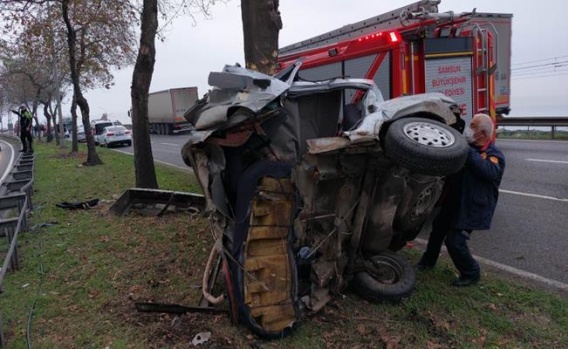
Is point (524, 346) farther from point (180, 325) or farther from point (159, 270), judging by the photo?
point (159, 270)

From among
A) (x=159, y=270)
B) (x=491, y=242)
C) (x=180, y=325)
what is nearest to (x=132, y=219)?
(x=159, y=270)

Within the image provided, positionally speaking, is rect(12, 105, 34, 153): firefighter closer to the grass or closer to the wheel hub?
the grass

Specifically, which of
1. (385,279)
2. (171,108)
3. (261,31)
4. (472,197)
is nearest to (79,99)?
(261,31)

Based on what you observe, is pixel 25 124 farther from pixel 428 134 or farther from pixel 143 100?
pixel 428 134

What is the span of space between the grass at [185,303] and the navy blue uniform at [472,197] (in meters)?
0.33

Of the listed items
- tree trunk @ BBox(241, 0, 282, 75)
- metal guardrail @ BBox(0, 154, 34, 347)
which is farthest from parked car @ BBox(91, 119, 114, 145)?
tree trunk @ BBox(241, 0, 282, 75)

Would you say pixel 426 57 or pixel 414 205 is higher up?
pixel 426 57

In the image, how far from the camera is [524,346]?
3.32 metres

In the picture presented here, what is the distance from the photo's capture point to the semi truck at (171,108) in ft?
122

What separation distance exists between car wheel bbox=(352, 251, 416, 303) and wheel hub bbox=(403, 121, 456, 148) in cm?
125

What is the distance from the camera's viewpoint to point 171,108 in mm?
37062

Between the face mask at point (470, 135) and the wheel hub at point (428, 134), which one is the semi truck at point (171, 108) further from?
the wheel hub at point (428, 134)

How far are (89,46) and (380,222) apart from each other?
18.8 meters

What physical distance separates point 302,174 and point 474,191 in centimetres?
161
